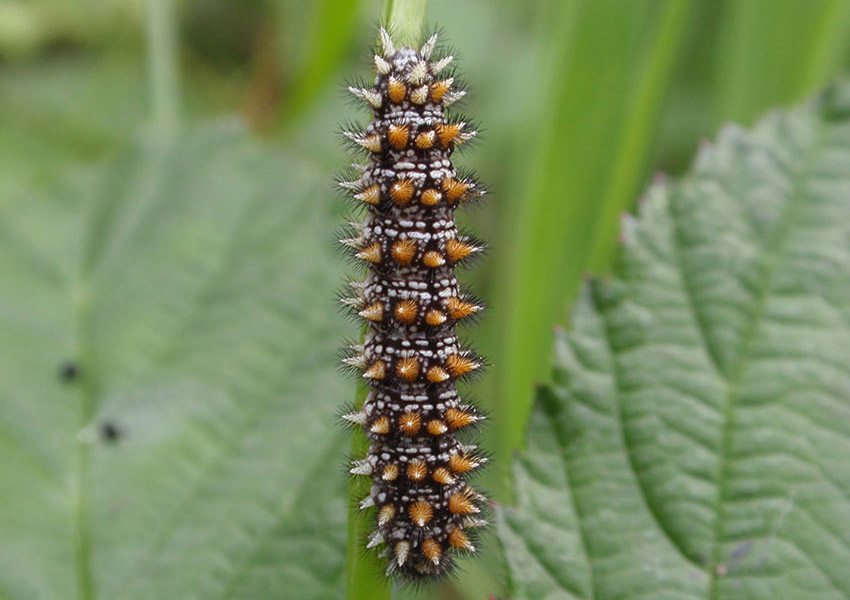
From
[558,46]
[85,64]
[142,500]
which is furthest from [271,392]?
[85,64]

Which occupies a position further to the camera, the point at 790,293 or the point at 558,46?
the point at 558,46

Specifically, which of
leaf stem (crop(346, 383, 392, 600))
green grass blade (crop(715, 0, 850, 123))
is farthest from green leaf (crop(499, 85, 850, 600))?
green grass blade (crop(715, 0, 850, 123))

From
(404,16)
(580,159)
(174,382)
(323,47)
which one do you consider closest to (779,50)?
(580,159)

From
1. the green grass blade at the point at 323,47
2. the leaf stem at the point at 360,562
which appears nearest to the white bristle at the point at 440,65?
the leaf stem at the point at 360,562

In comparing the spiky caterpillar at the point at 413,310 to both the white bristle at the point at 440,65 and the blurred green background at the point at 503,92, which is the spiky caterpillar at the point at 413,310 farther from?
the blurred green background at the point at 503,92

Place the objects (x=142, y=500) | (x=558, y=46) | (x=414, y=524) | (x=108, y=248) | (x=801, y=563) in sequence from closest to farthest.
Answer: (x=801, y=563) → (x=414, y=524) → (x=142, y=500) → (x=108, y=248) → (x=558, y=46)

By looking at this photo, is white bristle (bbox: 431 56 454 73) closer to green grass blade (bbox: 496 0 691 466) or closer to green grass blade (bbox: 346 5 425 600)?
green grass blade (bbox: 346 5 425 600)

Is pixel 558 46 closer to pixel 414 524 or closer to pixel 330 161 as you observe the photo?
pixel 330 161
